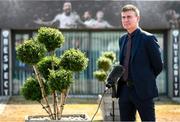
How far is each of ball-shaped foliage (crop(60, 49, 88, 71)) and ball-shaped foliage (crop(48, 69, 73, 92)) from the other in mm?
168

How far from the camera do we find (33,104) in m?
15.0

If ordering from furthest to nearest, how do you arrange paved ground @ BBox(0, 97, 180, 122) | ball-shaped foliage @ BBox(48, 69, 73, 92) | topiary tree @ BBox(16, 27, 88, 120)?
paved ground @ BBox(0, 97, 180, 122) < topiary tree @ BBox(16, 27, 88, 120) < ball-shaped foliage @ BBox(48, 69, 73, 92)

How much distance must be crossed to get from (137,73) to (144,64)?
0.14 m

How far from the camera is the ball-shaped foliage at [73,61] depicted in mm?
8453

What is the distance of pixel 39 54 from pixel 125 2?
8.40 metres

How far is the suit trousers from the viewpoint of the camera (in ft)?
18.9

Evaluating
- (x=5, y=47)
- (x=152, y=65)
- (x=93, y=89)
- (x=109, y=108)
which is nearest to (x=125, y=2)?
(x=93, y=89)

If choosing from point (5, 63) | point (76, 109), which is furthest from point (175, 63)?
point (5, 63)

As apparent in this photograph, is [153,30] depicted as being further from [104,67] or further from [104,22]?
[104,67]

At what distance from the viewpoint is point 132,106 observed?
5844mm

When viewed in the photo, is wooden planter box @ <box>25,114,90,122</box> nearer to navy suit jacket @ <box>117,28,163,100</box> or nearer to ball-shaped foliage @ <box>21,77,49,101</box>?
ball-shaped foliage @ <box>21,77,49,101</box>

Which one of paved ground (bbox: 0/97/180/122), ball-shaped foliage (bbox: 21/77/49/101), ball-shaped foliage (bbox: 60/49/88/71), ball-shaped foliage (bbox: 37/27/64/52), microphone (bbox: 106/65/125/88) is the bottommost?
paved ground (bbox: 0/97/180/122)

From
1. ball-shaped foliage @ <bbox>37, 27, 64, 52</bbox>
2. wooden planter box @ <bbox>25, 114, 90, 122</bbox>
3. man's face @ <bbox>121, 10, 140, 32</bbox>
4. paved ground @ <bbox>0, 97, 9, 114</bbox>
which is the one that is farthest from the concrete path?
man's face @ <bbox>121, 10, 140, 32</bbox>

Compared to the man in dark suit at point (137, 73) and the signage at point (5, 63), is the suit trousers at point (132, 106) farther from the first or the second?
the signage at point (5, 63)
